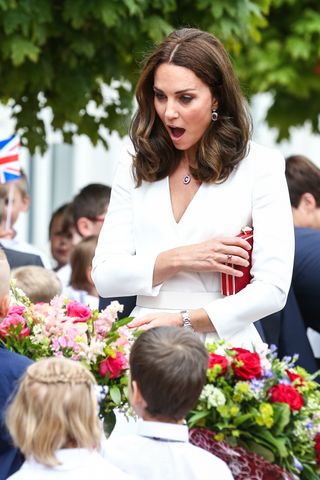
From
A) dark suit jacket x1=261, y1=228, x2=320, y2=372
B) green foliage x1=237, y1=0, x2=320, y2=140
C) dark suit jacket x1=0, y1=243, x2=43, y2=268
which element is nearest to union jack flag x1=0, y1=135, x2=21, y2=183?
dark suit jacket x1=0, y1=243, x2=43, y2=268

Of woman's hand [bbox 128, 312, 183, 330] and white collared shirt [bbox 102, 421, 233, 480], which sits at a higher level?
woman's hand [bbox 128, 312, 183, 330]

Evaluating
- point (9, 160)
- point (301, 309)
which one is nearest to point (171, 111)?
point (301, 309)

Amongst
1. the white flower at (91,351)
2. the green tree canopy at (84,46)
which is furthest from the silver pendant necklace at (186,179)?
the green tree canopy at (84,46)

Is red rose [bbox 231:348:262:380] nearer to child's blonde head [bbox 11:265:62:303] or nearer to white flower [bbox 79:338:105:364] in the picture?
white flower [bbox 79:338:105:364]

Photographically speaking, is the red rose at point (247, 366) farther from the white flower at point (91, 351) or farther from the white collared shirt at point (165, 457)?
the white flower at point (91, 351)

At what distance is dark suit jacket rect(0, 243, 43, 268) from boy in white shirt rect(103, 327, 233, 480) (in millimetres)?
3736

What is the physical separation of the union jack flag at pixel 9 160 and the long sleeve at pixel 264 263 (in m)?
3.98

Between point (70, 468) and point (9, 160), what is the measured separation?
16.1 feet

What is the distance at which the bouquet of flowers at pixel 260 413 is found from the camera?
12.8 feet

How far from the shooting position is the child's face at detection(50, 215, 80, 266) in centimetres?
932

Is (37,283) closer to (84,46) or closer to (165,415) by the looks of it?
(165,415)

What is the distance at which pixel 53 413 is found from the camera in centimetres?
352

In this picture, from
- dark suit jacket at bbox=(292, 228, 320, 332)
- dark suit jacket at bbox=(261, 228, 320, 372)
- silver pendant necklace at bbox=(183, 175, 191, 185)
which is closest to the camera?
silver pendant necklace at bbox=(183, 175, 191, 185)

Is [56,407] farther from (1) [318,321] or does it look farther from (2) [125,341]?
(1) [318,321]
